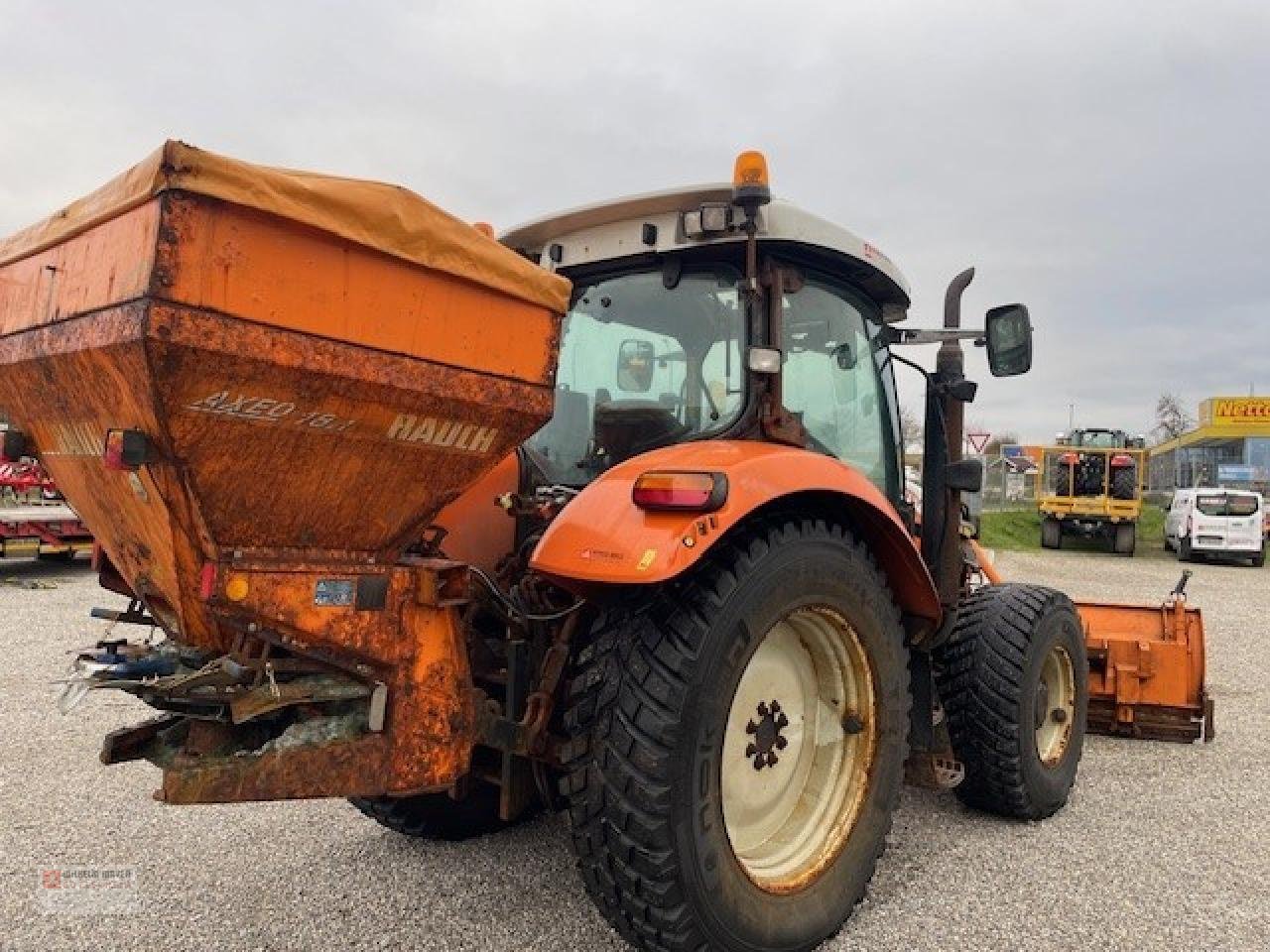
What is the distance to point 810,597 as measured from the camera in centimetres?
259

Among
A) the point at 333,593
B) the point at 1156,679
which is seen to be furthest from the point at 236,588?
the point at 1156,679

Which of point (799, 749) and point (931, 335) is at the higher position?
point (931, 335)

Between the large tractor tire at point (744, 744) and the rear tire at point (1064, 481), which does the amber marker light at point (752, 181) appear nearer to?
the large tractor tire at point (744, 744)

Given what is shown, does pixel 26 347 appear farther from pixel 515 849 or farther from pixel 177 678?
Result: pixel 515 849

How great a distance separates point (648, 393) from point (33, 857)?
8.82 feet

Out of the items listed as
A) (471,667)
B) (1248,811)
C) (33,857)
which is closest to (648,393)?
(471,667)

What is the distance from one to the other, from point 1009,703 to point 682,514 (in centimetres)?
205

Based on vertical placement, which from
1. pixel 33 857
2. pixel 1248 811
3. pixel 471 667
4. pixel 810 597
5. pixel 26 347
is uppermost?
pixel 26 347

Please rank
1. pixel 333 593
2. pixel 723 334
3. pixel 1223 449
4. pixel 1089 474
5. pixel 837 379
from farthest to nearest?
pixel 1223 449 → pixel 1089 474 → pixel 837 379 → pixel 723 334 → pixel 333 593

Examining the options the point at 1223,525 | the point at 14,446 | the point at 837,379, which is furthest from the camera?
the point at 1223,525

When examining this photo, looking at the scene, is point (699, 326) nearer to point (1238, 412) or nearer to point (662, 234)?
point (662, 234)

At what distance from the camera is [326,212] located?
6.25ft

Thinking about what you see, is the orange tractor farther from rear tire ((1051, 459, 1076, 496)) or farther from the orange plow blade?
rear tire ((1051, 459, 1076, 496))

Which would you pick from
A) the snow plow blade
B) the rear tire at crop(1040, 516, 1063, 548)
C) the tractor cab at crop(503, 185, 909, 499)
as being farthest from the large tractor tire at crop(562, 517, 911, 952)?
the rear tire at crop(1040, 516, 1063, 548)
